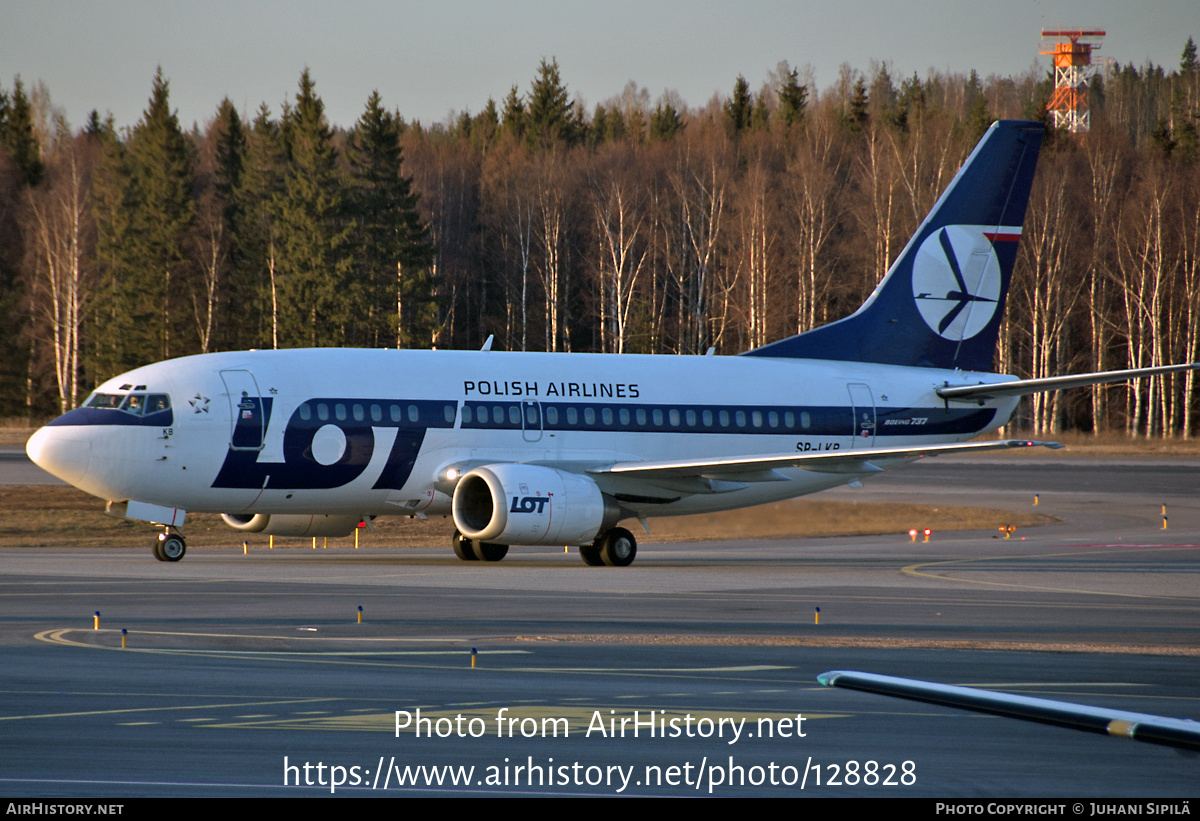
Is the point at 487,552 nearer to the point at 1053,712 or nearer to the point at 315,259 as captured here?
the point at 1053,712

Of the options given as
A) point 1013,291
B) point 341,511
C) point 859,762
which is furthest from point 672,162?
point 859,762

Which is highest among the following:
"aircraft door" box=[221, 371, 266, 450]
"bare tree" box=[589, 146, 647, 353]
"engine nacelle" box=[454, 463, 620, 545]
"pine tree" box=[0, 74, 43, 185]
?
"pine tree" box=[0, 74, 43, 185]

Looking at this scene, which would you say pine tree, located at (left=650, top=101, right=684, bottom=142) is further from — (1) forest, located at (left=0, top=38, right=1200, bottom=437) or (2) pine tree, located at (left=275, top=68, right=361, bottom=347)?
(2) pine tree, located at (left=275, top=68, right=361, bottom=347)

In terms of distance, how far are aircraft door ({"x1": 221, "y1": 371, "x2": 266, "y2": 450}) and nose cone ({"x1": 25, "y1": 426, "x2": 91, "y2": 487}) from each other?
254 cm

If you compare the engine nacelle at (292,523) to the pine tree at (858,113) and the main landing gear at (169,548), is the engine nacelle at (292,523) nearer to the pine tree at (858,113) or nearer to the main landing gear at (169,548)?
the main landing gear at (169,548)

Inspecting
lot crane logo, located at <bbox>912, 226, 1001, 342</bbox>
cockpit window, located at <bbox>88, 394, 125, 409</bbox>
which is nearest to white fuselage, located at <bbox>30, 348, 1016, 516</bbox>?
cockpit window, located at <bbox>88, 394, 125, 409</bbox>

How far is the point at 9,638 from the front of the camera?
1547 cm

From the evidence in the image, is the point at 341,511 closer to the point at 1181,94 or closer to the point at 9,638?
the point at 9,638

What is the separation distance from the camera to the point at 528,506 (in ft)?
85.0

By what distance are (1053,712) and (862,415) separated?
23.2 m

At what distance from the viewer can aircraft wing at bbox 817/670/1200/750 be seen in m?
8.16

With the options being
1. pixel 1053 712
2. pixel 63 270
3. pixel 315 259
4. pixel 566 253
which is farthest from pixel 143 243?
pixel 1053 712

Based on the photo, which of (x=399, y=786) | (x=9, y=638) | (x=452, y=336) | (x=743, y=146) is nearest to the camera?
(x=399, y=786)

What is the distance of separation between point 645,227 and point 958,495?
1900 inches
